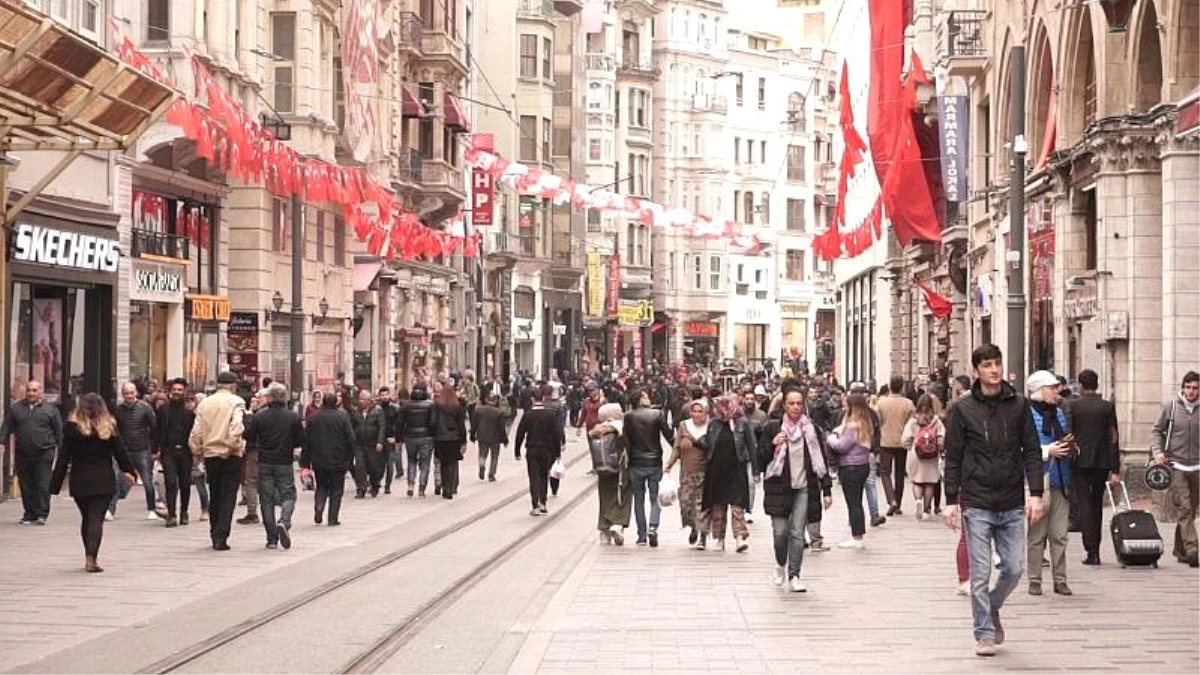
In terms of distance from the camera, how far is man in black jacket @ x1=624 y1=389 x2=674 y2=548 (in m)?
23.8

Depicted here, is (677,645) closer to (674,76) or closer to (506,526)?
(506,526)

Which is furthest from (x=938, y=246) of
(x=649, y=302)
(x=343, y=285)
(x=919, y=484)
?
(x=649, y=302)

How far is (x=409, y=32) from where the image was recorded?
59.2 m

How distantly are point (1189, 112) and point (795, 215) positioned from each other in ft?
317

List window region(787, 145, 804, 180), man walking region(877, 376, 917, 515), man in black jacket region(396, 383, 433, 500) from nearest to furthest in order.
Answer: man walking region(877, 376, 917, 515)
man in black jacket region(396, 383, 433, 500)
window region(787, 145, 804, 180)

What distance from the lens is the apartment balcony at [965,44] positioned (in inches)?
1667

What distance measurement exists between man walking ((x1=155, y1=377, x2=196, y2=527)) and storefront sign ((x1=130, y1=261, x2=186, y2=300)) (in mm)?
9825

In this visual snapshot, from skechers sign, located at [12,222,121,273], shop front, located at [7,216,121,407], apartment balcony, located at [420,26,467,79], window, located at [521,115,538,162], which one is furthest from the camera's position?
window, located at [521,115,538,162]

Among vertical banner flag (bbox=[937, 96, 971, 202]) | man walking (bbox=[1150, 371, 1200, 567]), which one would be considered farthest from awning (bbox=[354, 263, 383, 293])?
man walking (bbox=[1150, 371, 1200, 567])

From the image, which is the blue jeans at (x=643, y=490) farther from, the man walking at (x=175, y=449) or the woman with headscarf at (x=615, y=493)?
the man walking at (x=175, y=449)

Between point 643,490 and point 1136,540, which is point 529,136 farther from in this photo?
point 1136,540

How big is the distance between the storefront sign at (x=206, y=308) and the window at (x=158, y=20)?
16.9ft

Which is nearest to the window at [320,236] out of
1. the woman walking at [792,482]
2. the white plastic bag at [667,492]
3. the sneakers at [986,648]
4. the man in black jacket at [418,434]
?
the man in black jacket at [418,434]

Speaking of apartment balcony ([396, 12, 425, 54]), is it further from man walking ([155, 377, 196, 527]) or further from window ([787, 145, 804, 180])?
window ([787, 145, 804, 180])
